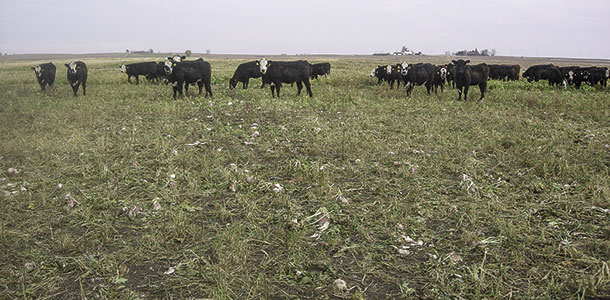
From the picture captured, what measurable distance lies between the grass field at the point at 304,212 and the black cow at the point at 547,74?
15.7 meters

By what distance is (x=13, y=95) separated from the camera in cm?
1491

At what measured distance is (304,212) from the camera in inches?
177

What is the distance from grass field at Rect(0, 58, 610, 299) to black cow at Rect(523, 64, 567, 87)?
51.5ft

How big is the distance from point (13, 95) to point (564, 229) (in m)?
18.7

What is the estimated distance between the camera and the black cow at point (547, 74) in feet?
70.9

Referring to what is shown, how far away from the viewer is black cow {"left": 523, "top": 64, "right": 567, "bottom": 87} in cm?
2161

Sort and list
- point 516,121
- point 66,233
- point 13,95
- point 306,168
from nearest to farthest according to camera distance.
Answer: point 66,233 → point 306,168 → point 516,121 → point 13,95

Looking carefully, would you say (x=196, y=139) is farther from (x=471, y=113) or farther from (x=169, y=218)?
(x=471, y=113)

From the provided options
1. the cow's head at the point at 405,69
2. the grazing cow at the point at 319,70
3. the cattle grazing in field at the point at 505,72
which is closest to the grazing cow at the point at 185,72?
the cow's head at the point at 405,69

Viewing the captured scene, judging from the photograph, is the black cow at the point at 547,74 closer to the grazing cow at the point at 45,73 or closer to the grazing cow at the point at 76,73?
the grazing cow at the point at 76,73

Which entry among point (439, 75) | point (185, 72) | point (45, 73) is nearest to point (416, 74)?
point (439, 75)

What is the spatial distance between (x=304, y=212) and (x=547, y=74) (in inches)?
992

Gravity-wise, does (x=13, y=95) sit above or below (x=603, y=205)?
above

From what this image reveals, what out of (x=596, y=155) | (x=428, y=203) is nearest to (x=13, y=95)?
(x=428, y=203)
